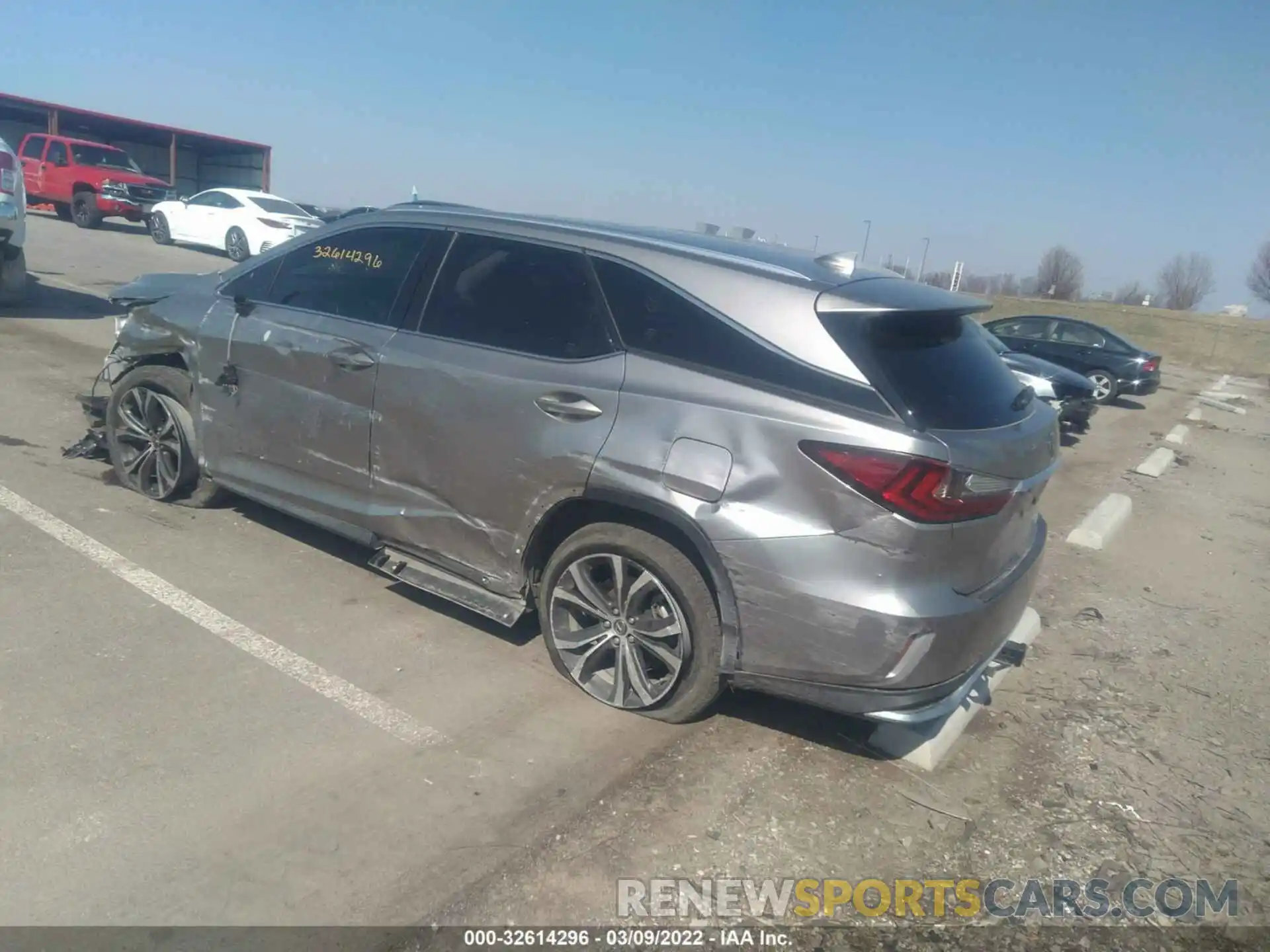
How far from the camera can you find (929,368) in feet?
10.8

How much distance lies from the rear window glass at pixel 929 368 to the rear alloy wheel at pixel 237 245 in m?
18.1

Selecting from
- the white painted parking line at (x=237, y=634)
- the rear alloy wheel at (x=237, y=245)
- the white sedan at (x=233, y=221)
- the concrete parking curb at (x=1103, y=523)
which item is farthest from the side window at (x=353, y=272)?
the rear alloy wheel at (x=237, y=245)

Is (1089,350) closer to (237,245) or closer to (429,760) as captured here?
(237,245)

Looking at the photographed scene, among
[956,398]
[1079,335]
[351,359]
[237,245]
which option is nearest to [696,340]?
[956,398]

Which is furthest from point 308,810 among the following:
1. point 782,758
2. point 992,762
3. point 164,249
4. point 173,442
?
point 164,249

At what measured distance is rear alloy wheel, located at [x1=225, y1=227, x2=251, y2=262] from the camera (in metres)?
18.8

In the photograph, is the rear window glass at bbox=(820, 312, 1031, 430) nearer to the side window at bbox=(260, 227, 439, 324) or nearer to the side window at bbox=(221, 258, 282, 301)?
the side window at bbox=(260, 227, 439, 324)

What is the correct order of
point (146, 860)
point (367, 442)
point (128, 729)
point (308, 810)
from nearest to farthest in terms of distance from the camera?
point (146, 860), point (308, 810), point (128, 729), point (367, 442)

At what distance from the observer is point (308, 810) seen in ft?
9.60

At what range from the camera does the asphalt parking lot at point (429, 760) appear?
8.82 ft

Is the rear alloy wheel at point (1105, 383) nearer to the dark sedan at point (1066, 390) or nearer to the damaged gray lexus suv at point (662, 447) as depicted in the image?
the dark sedan at point (1066, 390)

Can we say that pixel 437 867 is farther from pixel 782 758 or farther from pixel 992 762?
pixel 992 762

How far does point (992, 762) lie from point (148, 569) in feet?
12.9

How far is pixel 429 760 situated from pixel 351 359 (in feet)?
6.21
